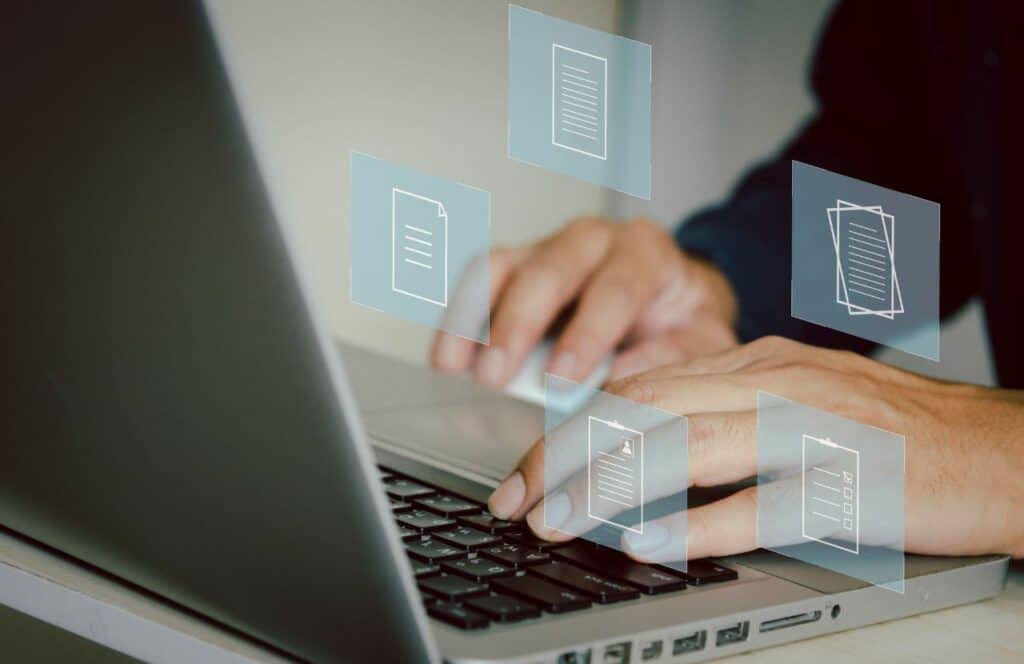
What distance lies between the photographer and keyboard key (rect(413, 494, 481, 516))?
516 millimetres

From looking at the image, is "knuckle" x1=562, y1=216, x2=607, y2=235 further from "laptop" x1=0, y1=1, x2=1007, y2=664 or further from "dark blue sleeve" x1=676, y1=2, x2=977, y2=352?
"laptop" x1=0, y1=1, x2=1007, y2=664

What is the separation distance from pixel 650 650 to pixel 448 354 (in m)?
0.56

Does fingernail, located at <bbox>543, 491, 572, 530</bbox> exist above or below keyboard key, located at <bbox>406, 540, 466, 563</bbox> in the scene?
above

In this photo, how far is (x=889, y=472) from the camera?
1.64ft

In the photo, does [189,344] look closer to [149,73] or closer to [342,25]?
[149,73]

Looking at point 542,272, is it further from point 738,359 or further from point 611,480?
point 611,480

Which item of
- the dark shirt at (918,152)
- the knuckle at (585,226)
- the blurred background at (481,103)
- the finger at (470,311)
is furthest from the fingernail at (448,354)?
the blurred background at (481,103)

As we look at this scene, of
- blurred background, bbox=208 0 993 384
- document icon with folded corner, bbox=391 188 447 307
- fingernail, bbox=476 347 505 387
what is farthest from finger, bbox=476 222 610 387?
blurred background, bbox=208 0 993 384

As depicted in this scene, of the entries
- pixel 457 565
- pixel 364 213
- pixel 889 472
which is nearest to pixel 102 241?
pixel 457 565

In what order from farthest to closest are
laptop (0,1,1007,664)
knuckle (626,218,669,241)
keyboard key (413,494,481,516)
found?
knuckle (626,218,669,241), keyboard key (413,494,481,516), laptop (0,1,1007,664)

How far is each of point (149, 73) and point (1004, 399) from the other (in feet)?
1.47

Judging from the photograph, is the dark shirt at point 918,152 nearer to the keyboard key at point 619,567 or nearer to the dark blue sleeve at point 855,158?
the dark blue sleeve at point 855,158

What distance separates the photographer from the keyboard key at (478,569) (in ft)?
1.38

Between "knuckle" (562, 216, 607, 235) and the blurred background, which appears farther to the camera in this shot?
the blurred background
